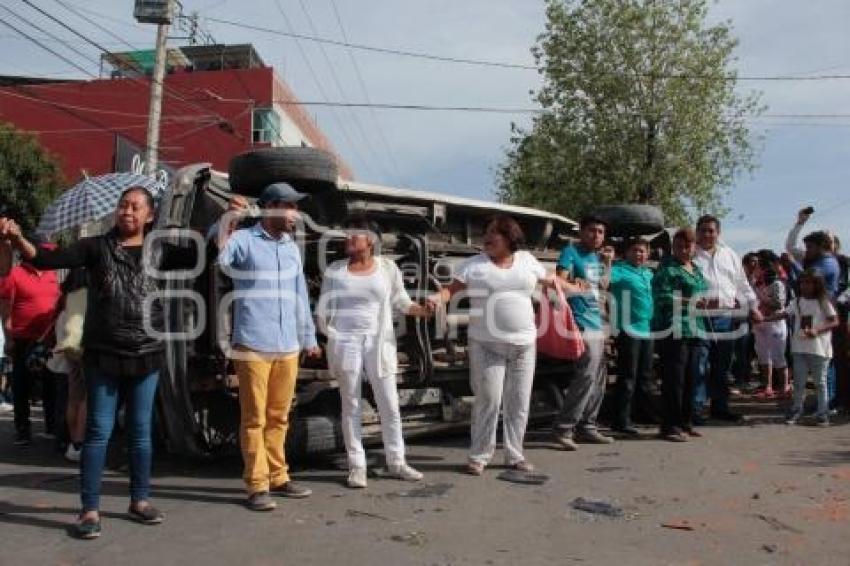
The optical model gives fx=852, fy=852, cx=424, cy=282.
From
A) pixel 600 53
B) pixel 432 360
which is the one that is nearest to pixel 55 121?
pixel 600 53

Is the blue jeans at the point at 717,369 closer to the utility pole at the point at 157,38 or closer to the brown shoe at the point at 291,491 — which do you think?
the brown shoe at the point at 291,491

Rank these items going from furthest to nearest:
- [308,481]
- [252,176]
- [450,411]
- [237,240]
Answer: [450,411], [252,176], [308,481], [237,240]

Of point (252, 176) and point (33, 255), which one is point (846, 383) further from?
point (33, 255)

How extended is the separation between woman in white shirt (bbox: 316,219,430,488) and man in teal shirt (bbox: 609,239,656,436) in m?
2.33

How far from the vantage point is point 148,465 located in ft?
15.3

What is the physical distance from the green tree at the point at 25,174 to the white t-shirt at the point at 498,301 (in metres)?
24.1

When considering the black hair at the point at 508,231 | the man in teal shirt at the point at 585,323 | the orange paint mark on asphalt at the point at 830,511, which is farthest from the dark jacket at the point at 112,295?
the orange paint mark on asphalt at the point at 830,511

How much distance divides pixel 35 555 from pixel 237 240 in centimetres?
197

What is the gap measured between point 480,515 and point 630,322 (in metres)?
3.06

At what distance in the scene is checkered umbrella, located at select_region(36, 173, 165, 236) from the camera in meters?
6.88

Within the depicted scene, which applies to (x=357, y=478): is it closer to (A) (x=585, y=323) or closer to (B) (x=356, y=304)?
(B) (x=356, y=304)

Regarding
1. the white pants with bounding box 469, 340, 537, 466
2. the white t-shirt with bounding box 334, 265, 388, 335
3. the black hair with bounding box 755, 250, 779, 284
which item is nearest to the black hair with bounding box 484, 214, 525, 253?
the white pants with bounding box 469, 340, 537, 466

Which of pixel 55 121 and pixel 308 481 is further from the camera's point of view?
pixel 55 121

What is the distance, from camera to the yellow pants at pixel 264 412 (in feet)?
16.1
